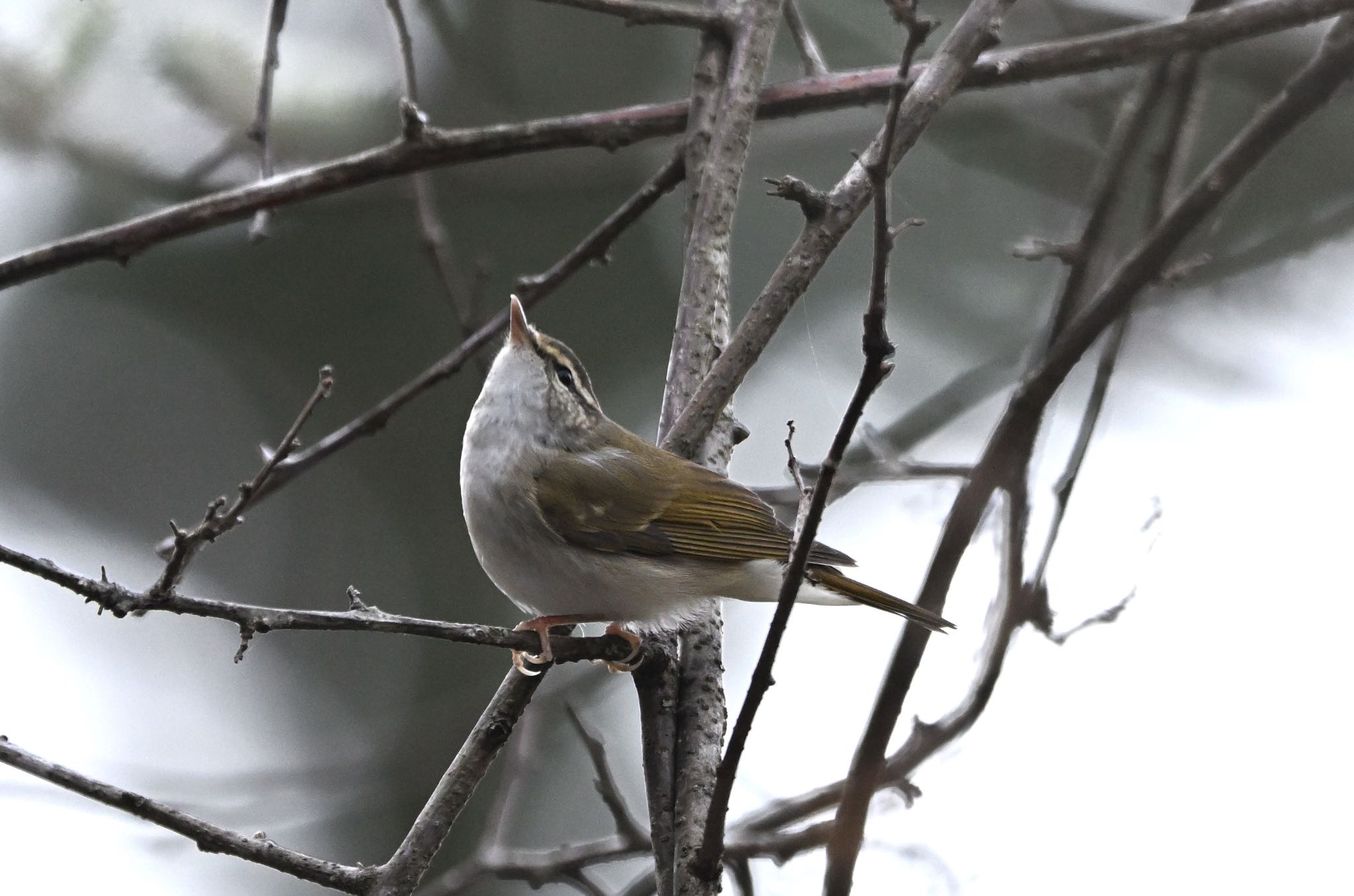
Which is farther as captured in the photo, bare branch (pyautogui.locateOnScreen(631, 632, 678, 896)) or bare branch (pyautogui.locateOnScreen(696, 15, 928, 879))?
bare branch (pyautogui.locateOnScreen(631, 632, 678, 896))

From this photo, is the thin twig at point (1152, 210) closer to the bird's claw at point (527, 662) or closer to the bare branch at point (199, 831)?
the bird's claw at point (527, 662)

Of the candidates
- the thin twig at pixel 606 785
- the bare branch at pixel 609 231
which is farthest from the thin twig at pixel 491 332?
the thin twig at pixel 606 785

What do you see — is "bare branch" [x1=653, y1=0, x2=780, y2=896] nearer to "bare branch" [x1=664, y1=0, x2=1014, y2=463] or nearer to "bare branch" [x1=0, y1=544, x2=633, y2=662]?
"bare branch" [x1=664, y1=0, x2=1014, y2=463]

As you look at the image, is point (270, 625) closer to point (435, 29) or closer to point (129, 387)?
point (435, 29)

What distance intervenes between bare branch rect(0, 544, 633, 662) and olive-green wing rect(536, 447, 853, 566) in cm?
147

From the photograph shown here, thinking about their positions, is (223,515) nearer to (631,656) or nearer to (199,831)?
(199,831)

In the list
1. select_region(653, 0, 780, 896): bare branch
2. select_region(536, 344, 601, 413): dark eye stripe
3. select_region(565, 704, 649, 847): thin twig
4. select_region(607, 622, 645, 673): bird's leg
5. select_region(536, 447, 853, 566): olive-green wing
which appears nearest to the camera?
select_region(607, 622, 645, 673): bird's leg

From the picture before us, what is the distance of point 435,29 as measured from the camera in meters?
4.89

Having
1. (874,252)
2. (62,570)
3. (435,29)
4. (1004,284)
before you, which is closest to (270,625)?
(62,570)

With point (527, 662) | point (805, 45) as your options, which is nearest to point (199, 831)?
point (527, 662)

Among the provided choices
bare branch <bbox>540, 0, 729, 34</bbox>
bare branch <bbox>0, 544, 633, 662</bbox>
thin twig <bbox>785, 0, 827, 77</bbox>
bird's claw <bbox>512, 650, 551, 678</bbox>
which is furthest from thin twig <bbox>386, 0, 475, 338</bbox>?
bare branch <bbox>0, 544, 633, 662</bbox>

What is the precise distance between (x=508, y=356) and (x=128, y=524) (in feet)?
19.7

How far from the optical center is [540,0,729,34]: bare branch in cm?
318

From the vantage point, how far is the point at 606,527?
11.6 feet
